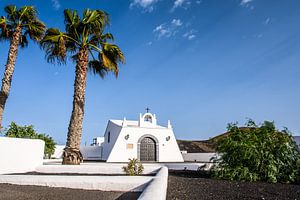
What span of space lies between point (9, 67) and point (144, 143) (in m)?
15.7

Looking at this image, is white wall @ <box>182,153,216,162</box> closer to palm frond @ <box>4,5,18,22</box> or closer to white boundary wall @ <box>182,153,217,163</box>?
white boundary wall @ <box>182,153,217,163</box>

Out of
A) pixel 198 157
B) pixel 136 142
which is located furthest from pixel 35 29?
pixel 198 157

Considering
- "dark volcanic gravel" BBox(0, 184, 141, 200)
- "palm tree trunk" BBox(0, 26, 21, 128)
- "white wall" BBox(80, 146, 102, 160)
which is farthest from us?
"white wall" BBox(80, 146, 102, 160)

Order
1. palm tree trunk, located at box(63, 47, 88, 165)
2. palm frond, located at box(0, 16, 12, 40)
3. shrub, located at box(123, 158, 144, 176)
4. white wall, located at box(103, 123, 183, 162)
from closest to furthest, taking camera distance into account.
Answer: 1. shrub, located at box(123, 158, 144, 176)
2. palm tree trunk, located at box(63, 47, 88, 165)
3. palm frond, located at box(0, 16, 12, 40)
4. white wall, located at box(103, 123, 183, 162)

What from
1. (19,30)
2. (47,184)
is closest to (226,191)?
(47,184)

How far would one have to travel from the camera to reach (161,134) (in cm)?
2502

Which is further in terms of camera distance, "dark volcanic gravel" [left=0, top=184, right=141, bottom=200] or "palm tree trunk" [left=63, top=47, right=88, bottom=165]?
"palm tree trunk" [left=63, top=47, right=88, bottom=165]

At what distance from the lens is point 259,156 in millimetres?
6832

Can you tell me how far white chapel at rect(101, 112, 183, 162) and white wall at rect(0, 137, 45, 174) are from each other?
47.3 ft

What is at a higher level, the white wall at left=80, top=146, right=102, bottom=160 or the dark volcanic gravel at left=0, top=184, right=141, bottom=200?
the white wall at left=80, top=146, right=102, bottom=160

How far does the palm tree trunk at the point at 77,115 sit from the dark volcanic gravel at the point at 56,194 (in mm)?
4784

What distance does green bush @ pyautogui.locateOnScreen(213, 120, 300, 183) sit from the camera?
6605 mm

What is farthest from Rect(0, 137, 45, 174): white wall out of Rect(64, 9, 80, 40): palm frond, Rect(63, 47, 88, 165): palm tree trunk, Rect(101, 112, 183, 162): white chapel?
Rect(101, 112, 183, 162): white chapel

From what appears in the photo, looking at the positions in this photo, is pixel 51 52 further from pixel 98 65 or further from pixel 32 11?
pixel 32 11
